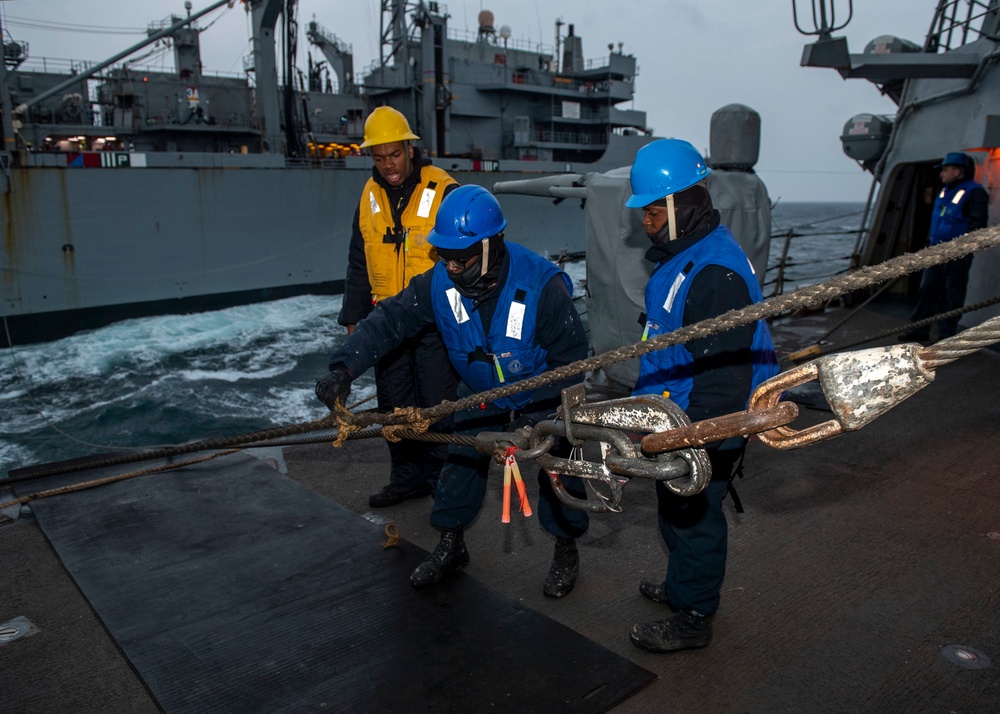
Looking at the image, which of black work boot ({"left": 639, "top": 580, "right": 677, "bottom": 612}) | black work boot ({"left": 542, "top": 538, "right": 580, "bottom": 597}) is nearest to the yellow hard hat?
black work boot ({"left": 542, "top": 538, "right": 580, "bottom": 597})

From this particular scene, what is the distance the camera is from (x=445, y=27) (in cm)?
2684

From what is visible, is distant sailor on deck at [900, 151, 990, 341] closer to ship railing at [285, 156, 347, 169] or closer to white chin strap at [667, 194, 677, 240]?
white chin strap at [667, 194, 677, 240]

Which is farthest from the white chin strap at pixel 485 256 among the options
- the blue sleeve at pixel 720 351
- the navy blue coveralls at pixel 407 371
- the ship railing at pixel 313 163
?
the ship railing at pixel 313 163

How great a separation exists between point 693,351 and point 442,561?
1570 millimetres

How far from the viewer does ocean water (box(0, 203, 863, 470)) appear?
11.2m

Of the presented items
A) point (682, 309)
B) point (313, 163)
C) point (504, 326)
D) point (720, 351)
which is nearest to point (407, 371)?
point (504, 326)

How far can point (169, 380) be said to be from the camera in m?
14.6

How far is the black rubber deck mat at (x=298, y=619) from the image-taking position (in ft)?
8.16

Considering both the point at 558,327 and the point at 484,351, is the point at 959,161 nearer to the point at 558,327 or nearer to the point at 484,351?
the point at 558,327

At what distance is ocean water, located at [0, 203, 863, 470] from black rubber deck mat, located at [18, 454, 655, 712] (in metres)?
5.01


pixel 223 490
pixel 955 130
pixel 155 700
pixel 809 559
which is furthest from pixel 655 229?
pixel 955 130

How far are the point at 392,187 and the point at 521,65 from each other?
95.4 ft

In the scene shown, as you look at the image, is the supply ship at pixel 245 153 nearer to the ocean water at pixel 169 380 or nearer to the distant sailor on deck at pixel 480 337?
the ocean water at pixel 169 380

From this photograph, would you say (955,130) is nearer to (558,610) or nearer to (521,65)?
(558,610)
